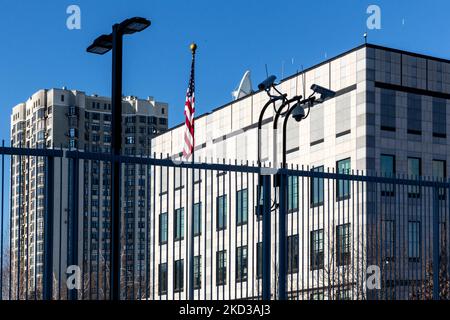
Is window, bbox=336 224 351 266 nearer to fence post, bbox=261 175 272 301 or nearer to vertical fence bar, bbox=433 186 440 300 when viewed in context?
vertical fence bar, bbox=433 186 440 300

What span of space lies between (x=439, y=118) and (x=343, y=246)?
47.4 meters

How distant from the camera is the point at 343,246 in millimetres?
18172

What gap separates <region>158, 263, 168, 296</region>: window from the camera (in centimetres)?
1599

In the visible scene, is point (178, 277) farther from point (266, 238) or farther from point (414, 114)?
point (414, 114)

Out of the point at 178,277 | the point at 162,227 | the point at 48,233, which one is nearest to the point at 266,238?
the point at 178,277

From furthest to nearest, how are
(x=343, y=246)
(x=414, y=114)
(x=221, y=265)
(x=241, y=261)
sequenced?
(x=414, y=114) < (x=343, y=246) < (x=241, y=261) < (x=221, y=265)

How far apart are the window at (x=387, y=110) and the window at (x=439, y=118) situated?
368 centimetres

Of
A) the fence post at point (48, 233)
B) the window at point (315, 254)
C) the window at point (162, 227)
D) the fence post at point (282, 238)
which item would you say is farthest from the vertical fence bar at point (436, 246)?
the fence post at point (48, 233)

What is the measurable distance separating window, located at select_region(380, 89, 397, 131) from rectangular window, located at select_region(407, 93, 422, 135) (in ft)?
4.10

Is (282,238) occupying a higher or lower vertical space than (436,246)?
higher

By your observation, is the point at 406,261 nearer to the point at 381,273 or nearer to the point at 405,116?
the point at 381,273

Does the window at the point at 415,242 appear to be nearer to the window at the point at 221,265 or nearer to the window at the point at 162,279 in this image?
the window at the point at 221,265

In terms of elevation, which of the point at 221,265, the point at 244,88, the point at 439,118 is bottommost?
the point at 221,265

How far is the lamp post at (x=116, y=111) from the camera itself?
1503cm
